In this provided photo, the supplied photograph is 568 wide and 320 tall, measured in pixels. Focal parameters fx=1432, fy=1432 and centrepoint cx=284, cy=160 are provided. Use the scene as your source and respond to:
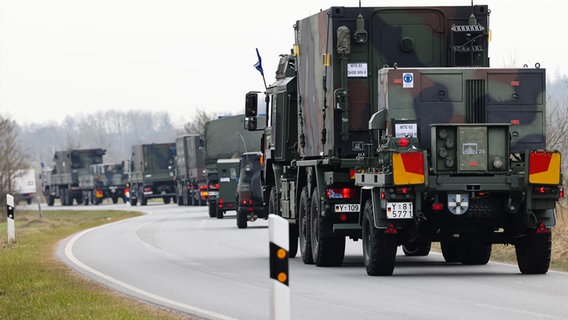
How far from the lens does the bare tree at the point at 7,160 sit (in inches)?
2365

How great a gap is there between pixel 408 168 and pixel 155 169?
6058cm

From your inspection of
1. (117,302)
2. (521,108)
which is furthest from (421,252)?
(117,302)

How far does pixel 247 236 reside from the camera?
34.2 m

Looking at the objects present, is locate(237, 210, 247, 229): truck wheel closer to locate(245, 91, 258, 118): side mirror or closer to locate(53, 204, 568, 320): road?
locate(53, 204, 568, 320): road

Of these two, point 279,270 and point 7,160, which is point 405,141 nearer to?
point 279,270

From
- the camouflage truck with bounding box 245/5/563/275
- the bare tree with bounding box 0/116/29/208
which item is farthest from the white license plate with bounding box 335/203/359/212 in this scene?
the bare tree with bounding box 0/116/29/208

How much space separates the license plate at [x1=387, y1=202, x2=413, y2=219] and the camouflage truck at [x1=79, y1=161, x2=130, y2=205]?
243 ft

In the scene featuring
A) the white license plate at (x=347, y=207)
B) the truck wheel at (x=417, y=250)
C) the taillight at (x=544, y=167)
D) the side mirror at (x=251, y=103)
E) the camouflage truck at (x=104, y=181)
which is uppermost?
the side mirror at (x=251, y=103)

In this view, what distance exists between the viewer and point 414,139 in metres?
18.1

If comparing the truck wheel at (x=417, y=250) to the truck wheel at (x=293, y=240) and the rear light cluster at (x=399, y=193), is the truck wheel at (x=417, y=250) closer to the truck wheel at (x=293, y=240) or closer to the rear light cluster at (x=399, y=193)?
the truck wheel at (x=293, y=240)

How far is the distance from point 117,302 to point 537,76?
6.68 m

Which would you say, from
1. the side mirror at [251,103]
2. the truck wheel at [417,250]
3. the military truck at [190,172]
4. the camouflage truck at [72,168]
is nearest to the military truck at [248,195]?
the side mirror at [251,103]

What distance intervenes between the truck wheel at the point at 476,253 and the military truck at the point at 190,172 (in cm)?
4000

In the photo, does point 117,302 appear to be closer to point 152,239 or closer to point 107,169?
point 152,239
